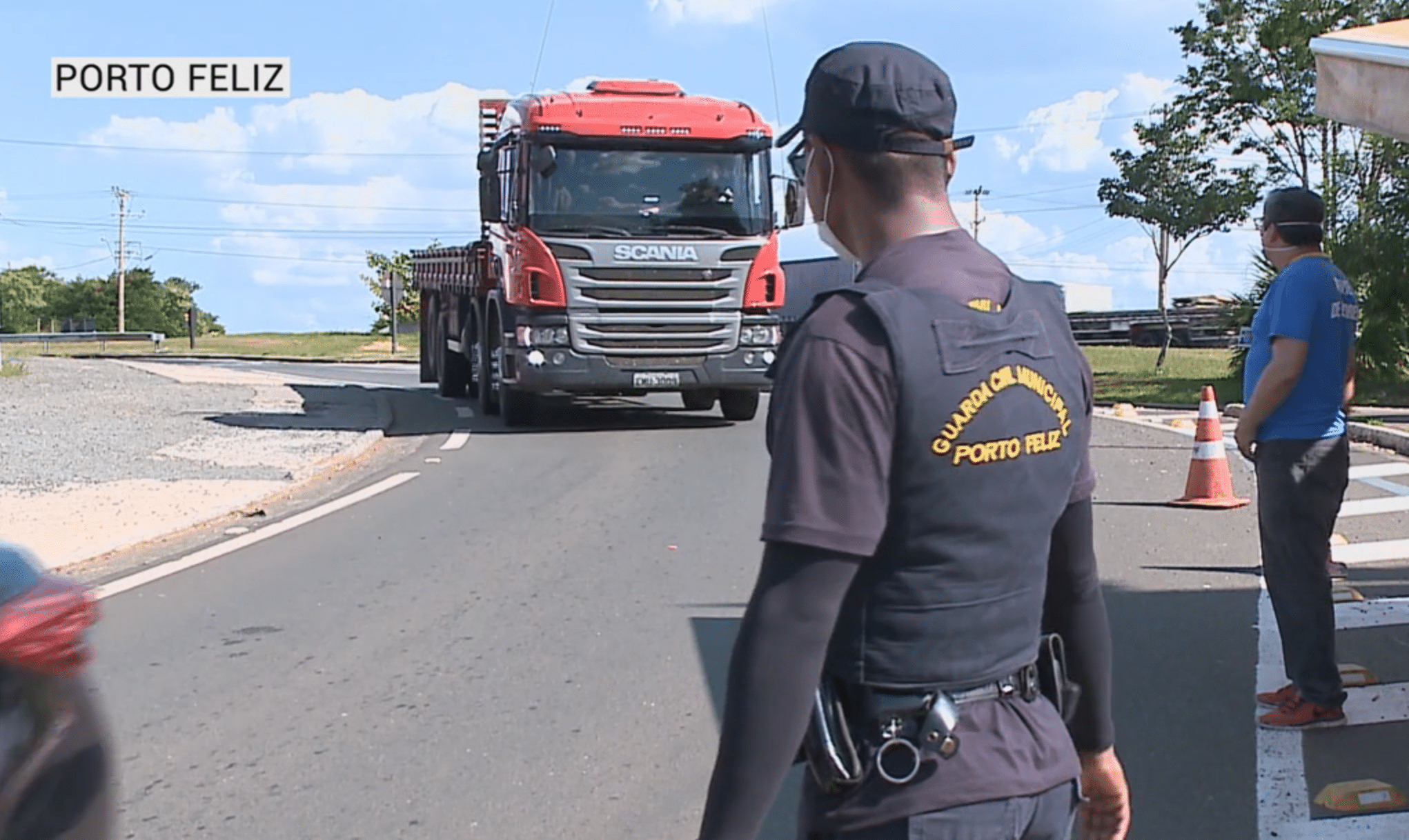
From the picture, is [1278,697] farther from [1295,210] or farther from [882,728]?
[882,728]

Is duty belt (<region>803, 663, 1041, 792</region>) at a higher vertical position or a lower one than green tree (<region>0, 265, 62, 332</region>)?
lower

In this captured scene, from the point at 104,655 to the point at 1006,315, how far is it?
593 cm

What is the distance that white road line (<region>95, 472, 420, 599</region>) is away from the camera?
891cm

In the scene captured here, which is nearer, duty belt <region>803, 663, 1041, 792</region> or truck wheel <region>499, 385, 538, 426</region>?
duty belt <region>803, 663, 1041, 792</region>

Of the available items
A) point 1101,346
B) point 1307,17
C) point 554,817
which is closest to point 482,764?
point 554,817

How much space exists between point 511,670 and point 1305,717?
10.7 feet

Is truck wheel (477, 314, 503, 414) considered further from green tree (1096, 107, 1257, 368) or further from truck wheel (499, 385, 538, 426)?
green tree (1096, 107, 1257, 368)

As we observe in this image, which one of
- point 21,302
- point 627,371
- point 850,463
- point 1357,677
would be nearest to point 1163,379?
point 627,371

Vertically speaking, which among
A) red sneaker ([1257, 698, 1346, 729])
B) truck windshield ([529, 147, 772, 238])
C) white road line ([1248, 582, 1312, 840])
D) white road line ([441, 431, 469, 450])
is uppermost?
truck windshield ([529, 147, 772, 238])

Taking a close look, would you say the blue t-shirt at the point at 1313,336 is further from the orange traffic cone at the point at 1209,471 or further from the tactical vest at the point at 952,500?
the orange traffic cone at the point at 1209,471

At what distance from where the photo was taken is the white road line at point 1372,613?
754 cm

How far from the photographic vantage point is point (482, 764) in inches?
220

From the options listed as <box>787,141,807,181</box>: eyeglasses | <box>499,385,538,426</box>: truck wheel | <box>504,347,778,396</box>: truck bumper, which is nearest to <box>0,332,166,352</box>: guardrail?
<box>499,385,538,426</box>: truck wheel

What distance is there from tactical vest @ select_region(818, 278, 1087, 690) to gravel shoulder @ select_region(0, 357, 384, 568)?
8.15 metres
